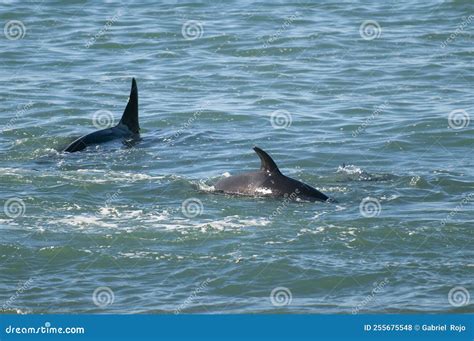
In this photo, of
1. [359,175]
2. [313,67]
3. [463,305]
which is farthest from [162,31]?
[463,305]

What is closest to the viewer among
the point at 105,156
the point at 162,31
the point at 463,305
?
the point at 463,305

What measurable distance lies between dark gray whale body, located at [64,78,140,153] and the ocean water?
0.28 metres

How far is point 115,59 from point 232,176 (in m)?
14.4

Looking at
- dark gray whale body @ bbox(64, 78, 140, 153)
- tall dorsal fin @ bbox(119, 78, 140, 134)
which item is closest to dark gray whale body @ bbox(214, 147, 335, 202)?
dark gray whale body @ bbox(64, 78, 140, 153)

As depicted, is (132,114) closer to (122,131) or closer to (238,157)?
(122,131)

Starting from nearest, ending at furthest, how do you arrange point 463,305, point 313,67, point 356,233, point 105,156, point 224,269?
point 463,305, point 224,269, point 356,233, point 105,156, point 313,67

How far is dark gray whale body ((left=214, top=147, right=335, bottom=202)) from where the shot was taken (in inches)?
699

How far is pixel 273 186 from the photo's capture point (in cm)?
1786

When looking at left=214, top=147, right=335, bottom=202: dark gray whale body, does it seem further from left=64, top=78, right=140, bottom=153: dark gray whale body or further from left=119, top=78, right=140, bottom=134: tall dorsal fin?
left=119, top=78, right=140, bottom=134: tall dorsal fin

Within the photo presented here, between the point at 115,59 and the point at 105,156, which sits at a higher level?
the point at 115,59

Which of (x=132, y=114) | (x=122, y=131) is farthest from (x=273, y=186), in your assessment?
(x=122, y=131)

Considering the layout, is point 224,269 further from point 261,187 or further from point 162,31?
point 162,31

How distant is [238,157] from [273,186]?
3705mm

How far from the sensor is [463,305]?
1374 cm
